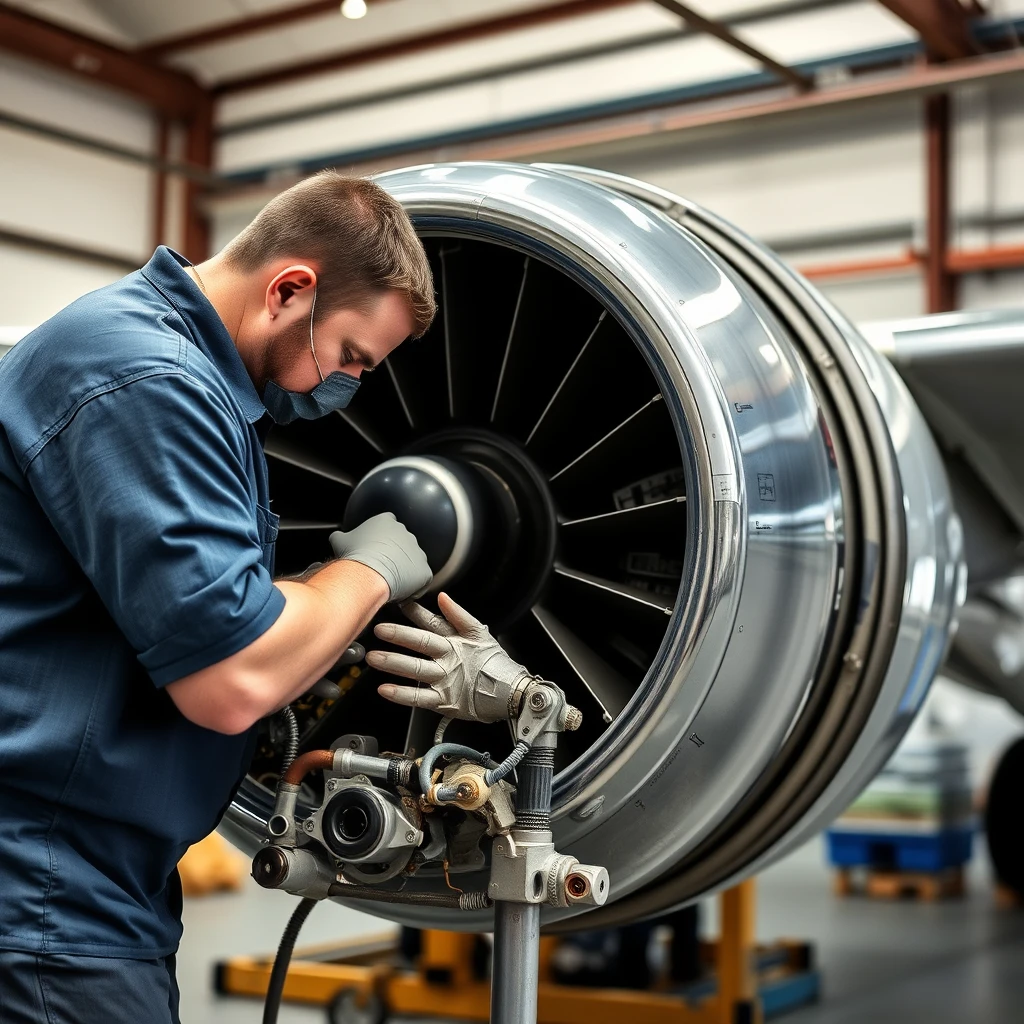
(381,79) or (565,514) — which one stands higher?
(381,79)

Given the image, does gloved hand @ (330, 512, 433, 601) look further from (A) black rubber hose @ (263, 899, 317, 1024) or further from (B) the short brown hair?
(A) black rubber hose @ (263, 899, 317, 1024)

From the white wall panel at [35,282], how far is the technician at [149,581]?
10904 millimetres

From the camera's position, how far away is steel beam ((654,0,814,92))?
25.9 ft

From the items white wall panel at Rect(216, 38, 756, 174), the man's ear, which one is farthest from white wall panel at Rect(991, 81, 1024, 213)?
the man's ear

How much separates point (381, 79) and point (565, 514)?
36.3ft

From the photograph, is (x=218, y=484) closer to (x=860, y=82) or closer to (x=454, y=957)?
(x=454, y=957)

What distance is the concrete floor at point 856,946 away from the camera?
488cm

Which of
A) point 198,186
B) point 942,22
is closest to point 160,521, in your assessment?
point 942,22

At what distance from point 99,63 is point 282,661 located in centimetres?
1241

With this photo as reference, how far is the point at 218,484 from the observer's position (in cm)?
162

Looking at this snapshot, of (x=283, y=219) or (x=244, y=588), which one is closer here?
(x=244, y=588)

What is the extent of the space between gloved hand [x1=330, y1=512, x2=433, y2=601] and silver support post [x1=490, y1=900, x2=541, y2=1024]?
1.56ft

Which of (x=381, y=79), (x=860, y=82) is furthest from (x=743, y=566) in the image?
(x=381, y=79)

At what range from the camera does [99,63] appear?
1272cm
